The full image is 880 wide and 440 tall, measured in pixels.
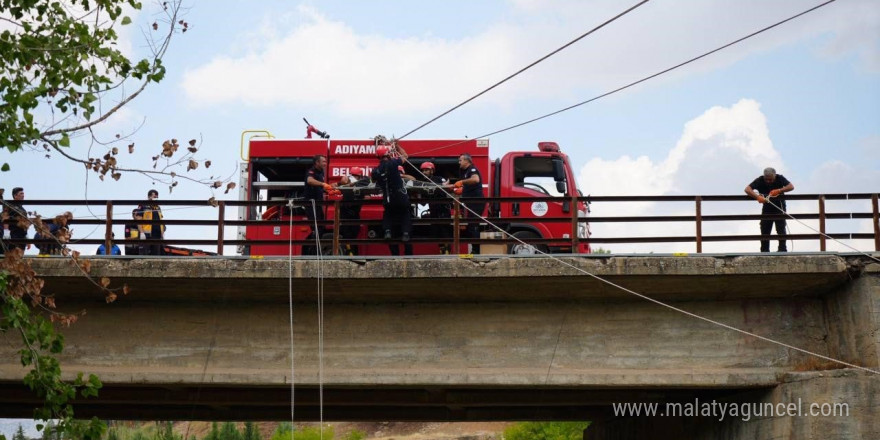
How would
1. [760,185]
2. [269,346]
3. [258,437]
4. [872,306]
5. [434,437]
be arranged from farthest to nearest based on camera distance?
[434,437], [258,437], [760,185], [269,346], [872,306]

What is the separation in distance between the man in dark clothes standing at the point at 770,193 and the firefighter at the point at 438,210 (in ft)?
15.9

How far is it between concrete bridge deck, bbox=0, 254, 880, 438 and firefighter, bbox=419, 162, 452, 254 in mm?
2531

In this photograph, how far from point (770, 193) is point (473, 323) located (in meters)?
5.03

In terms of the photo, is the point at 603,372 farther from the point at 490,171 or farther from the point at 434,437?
the point at 434,437

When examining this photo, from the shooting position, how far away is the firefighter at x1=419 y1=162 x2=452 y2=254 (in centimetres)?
1682

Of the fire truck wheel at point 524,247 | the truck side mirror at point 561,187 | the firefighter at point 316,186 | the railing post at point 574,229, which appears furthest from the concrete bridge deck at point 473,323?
the truck side mirror at point 561,187

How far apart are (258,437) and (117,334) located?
2218 centimetres

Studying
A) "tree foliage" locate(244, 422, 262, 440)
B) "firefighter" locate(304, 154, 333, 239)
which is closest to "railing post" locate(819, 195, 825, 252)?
"firefighter" locate(304, 154, 333, 239)

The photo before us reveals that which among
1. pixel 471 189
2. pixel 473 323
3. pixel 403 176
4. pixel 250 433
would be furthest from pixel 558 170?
pixel 250 433

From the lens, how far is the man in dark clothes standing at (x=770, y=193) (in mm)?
15336

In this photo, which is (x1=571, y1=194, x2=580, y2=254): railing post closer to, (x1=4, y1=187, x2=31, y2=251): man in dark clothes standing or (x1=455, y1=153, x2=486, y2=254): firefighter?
(x1=455, y1=153, x2=486, y2=254): firefighter

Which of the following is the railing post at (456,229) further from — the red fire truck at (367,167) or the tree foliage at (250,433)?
the tree foliage at (250,433)

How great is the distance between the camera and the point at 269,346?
14344mm

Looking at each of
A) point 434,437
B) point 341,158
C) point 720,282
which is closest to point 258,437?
point 434,437
